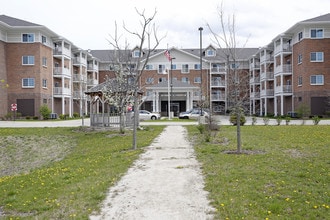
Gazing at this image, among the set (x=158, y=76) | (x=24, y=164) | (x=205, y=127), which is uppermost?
(x=158, y=76)

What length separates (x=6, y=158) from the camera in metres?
16.6

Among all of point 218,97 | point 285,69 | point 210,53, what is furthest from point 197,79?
point 285,69

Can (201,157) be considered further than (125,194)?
Yes

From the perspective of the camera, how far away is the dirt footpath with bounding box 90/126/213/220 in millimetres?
6020

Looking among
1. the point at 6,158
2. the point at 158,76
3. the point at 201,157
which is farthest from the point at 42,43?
the point at 201,157

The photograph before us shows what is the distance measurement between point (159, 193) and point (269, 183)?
245 centimetres

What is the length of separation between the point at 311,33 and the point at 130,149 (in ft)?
110

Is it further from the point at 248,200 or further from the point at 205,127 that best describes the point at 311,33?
the point at 248,200

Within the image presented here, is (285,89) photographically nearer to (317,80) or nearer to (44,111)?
(317,80)

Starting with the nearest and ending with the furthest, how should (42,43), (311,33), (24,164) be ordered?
(24,164), (311,33), (42,43)

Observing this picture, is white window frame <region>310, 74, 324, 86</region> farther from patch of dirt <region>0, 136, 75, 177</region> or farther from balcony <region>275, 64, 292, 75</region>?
patch of dirt <region>0, 136, 75, 177</region>

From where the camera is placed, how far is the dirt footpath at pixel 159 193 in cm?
602

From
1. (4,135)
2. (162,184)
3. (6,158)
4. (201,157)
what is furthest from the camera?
(4,135)

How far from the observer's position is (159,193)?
7246mm
